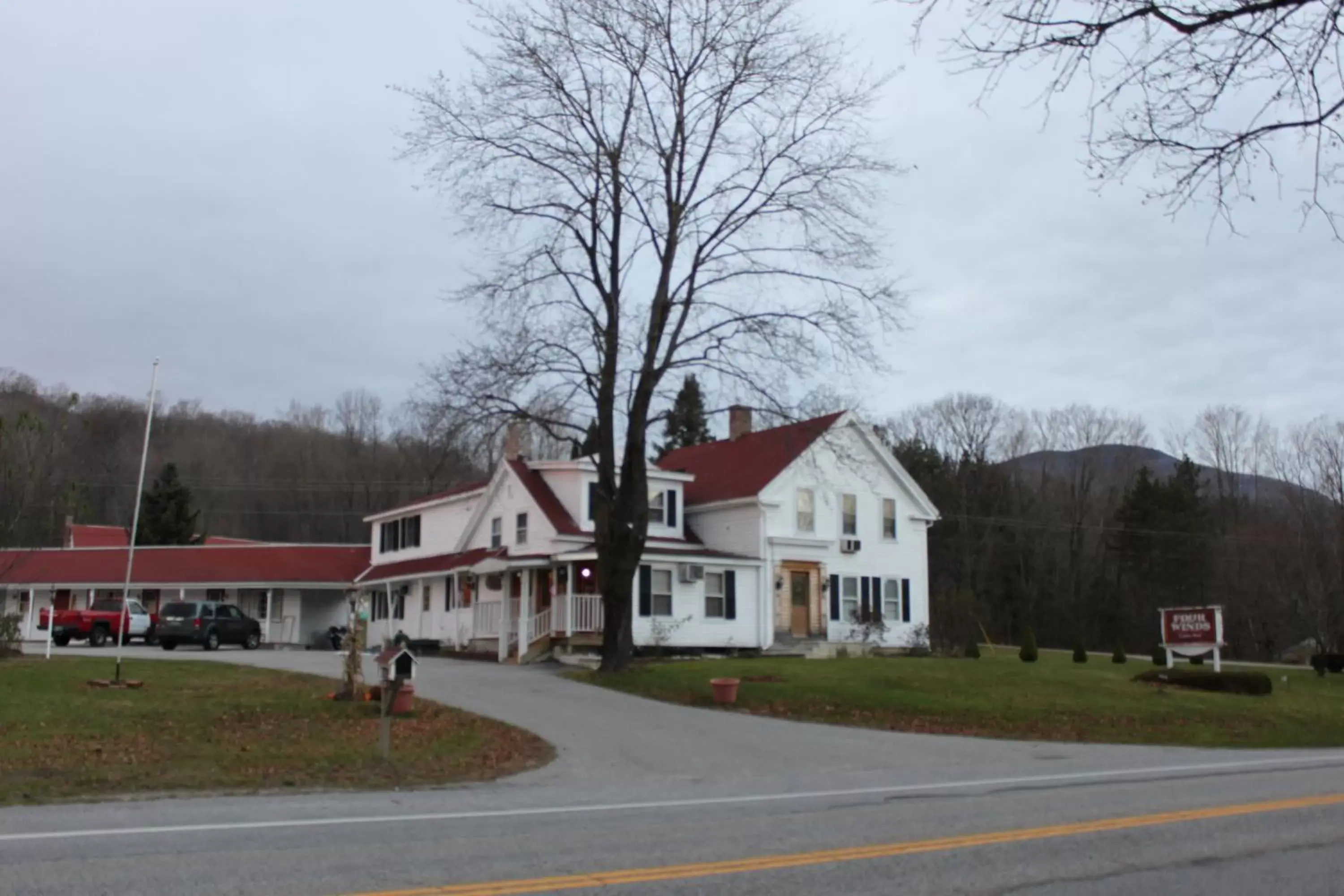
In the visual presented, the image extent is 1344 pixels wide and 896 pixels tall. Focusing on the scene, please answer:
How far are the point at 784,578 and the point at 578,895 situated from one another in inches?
1294

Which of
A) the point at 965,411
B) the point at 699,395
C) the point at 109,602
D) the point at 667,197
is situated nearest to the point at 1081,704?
the point at 699,395

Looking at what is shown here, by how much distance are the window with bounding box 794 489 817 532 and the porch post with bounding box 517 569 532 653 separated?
9.34 m

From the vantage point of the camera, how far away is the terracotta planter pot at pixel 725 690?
24438 mm

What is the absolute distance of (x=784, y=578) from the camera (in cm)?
3978

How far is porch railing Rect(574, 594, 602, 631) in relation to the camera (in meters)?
34.9

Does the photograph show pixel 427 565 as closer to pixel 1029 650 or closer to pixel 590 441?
pixel 590 441

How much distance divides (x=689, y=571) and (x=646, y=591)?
1.53 metres

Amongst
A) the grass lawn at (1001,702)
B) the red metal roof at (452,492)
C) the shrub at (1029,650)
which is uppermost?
the red metal roof at (452,492)

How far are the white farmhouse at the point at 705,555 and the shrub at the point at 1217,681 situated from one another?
33.5ft

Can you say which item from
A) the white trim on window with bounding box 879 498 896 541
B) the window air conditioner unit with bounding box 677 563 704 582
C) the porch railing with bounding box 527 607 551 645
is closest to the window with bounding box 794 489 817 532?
the white trim on window with bounding box 879 498 896 541

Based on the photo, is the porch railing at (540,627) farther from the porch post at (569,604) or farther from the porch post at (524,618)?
the porch post at (569,604)

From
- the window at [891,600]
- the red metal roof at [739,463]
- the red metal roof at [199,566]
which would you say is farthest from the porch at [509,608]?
the window at [891,600]

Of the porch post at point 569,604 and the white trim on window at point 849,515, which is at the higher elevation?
the white trim on window at point 849,515

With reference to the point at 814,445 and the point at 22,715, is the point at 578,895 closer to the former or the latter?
the point at 22,715
